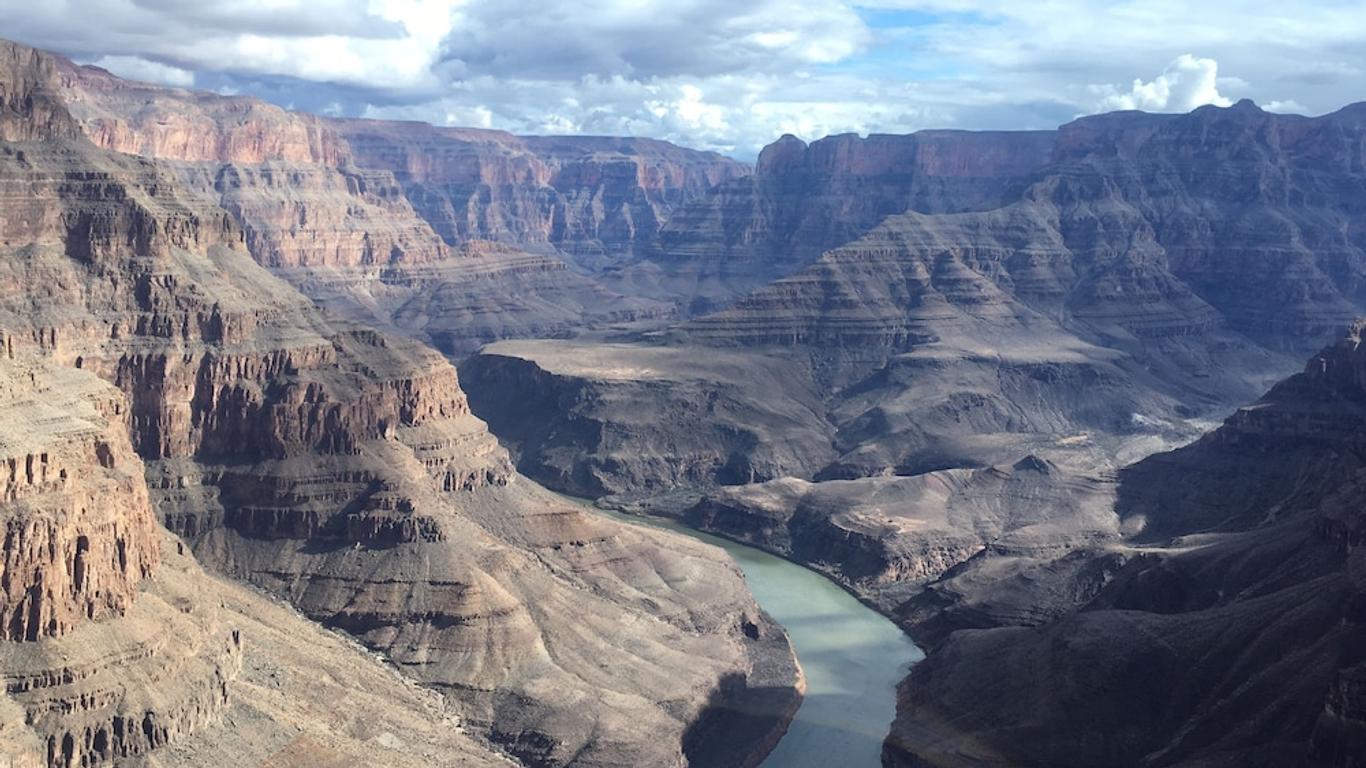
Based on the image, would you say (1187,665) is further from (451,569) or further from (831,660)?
(451,569)

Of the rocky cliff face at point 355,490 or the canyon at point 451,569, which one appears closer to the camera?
the canyon at point 451,569

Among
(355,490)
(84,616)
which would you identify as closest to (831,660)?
(355,490)

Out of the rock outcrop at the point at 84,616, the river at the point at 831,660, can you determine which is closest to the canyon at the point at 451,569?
the rock outcrop at the point at 84,616

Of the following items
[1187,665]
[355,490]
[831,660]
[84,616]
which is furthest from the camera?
[831,660]

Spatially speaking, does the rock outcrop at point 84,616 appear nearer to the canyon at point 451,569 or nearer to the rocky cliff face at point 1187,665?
the canyon at point 451,569

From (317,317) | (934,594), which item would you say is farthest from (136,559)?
(934,594)

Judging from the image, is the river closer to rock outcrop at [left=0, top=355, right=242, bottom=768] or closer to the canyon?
the canyon
